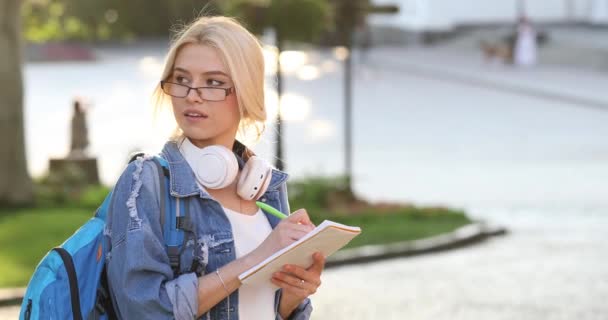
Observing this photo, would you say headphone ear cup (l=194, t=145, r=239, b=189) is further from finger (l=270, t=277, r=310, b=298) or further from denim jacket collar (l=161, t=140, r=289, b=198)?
finger (l=270, t=277, r=310, b=298)

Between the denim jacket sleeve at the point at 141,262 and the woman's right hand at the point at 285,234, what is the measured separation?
0.17 metres

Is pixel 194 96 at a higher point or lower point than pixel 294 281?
higher

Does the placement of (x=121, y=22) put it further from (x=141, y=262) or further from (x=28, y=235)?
(x=141, y=262)

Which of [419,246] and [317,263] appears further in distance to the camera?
[419,246]

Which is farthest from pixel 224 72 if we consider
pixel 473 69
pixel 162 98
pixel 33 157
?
pixel 473 69

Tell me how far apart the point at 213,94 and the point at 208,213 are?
299 mm

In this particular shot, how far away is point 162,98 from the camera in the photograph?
374 cm

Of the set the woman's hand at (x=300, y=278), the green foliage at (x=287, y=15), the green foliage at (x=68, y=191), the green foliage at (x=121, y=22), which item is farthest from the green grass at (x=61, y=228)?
the green foliage at (x=121, y=22)

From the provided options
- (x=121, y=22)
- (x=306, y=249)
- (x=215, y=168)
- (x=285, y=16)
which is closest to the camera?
(x=306, y=249)

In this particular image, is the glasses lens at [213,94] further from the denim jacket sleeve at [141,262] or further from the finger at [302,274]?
the finger at [302,274]

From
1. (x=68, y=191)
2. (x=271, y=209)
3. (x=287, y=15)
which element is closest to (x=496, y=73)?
(x=287, y=15)

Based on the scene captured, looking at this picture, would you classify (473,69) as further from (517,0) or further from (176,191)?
(176,191)

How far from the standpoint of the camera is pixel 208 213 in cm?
350

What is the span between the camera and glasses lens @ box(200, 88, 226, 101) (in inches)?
140
